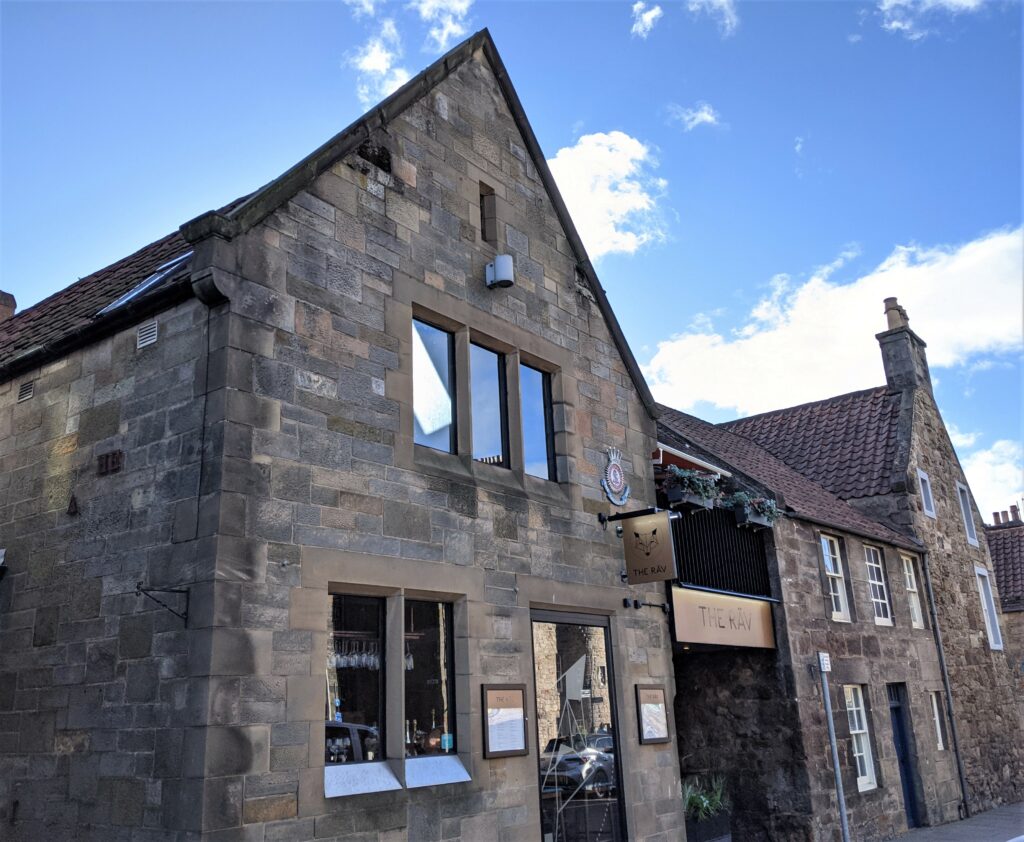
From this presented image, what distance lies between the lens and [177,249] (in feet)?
33.8

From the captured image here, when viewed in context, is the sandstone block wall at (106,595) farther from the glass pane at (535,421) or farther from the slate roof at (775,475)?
the slate roof at (775,475)

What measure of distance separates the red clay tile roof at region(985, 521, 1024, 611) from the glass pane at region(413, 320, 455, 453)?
22.3 metres

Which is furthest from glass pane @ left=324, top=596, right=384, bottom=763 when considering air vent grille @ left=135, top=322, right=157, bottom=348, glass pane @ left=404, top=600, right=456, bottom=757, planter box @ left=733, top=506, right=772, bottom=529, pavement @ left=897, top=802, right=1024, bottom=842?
pavement @ left=897, top=802, right=1024, bottom=842

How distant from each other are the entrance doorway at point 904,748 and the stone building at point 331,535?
790 centimetres

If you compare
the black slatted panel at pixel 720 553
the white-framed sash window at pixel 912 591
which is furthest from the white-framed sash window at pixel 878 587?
the black slatted panel at pixel 720 553

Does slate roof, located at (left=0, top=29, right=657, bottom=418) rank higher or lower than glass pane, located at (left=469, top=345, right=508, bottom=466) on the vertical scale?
higher

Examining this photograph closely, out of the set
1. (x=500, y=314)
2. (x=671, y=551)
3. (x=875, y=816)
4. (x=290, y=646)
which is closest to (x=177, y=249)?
(x=500, y=314)

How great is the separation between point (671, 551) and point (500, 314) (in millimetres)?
3360

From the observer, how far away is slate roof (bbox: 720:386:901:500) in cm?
2031

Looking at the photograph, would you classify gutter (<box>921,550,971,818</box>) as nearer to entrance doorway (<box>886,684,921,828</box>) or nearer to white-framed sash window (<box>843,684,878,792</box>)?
entrance doorway (<box>886,684,921,828</box>)

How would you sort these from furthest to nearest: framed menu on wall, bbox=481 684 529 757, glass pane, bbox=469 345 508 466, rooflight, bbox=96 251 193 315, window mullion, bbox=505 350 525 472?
1. window mullion, bbox=505 350 525 472
2. glass pane, bbox=469 345 508 466
3. framed menu on wall, bbox=481 684 529 757
4. rooflight, bbox=96 251 193 315

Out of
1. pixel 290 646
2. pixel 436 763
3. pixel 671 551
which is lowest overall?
pixel 436 763

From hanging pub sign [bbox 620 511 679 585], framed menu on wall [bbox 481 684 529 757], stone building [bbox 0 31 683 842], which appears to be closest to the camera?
stone building [bbox 0 31 683 842]

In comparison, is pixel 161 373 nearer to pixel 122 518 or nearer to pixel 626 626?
pixel 122 518
